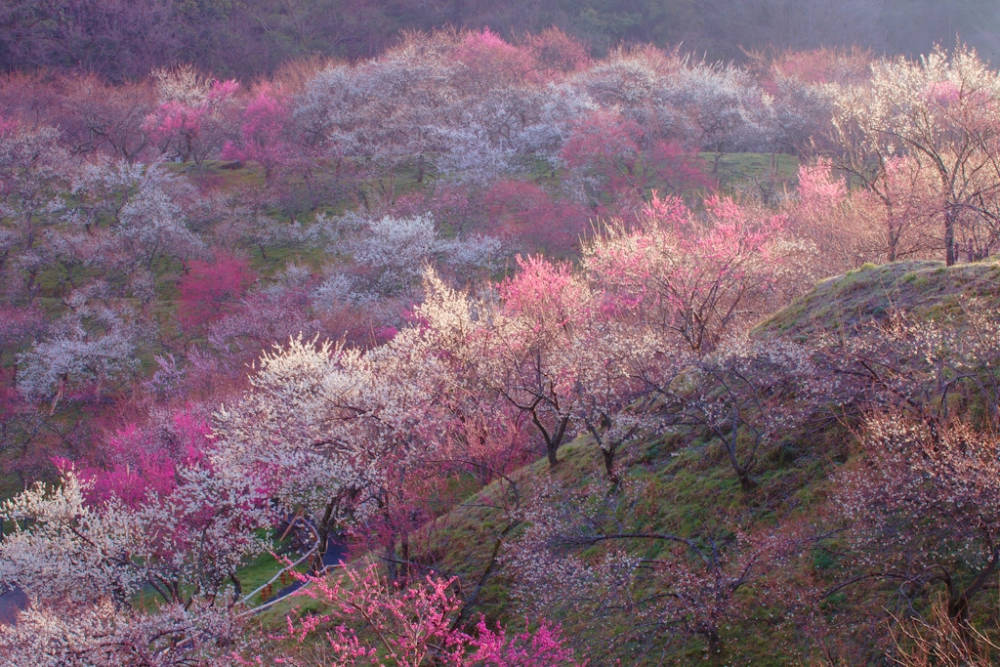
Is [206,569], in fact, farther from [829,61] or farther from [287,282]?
[829,61]

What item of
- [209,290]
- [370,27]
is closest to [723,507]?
[209,290]

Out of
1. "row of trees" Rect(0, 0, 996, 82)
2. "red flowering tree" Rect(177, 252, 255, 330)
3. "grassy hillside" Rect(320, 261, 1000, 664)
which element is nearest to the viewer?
"grassy hillside" Rect(320, 261, 1000, 664)

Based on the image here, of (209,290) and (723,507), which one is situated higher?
(723,507)

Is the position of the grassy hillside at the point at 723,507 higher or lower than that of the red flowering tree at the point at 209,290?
higher

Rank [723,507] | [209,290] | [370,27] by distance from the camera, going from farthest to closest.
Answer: [370,27], [209,290], [723,507]

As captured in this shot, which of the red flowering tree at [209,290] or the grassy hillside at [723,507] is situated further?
the red flowering tree at [209,290]

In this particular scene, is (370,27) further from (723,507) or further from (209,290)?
(723,507)

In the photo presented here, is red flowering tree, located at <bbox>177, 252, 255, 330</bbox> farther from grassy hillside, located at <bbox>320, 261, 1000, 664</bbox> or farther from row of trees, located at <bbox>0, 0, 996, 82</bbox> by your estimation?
row of trees, located at <bbox>0, 0, 996, 82</bbox>

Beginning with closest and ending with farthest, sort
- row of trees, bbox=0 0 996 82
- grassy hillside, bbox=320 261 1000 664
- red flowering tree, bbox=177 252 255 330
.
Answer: grassy hillside, bbox=320 261 1000 664, red flowering tree, bbox=177 252 255 330, row of trees, bbox=0 0 996 82

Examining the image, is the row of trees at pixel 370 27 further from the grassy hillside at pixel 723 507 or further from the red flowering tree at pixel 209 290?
the grassy hillside at pixel 723 507

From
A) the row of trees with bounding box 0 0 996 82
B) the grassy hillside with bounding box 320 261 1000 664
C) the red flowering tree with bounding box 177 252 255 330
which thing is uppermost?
the row of trees with bounding box 0 0 996 82

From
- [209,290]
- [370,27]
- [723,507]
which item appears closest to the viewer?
[723,507]

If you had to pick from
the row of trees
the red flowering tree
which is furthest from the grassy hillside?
the row of trees

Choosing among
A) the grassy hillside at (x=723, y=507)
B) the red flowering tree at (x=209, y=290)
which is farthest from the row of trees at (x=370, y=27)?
the grassy hillside at (x=723, y=507)
